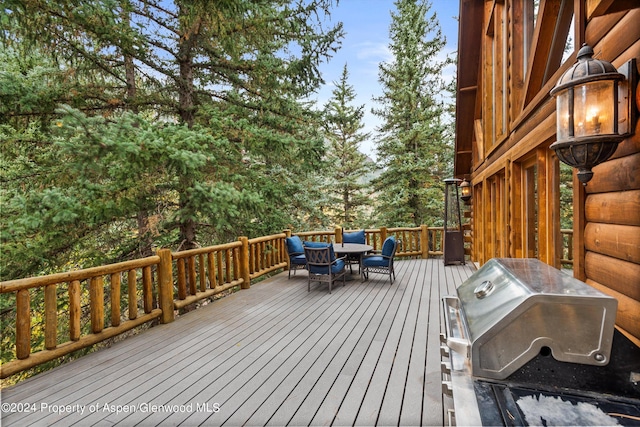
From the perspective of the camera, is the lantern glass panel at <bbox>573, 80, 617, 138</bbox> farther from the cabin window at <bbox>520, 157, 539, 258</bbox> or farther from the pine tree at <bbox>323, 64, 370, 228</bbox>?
the pine tree at <bbox>323, 64, 370, 228</bbox>

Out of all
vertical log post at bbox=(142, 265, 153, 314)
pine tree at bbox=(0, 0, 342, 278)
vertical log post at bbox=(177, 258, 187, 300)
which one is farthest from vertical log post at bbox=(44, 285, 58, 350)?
pine tree at bbox=(0, 0, 342, 278)

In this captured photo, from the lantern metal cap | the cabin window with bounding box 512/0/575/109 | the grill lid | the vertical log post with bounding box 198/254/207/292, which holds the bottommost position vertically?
the vertical log post with bounding box 198/254/207/292

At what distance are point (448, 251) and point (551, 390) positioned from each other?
277 inches

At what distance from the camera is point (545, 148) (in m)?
2.83

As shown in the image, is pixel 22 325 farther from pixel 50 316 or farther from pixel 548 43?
pixel 548 43

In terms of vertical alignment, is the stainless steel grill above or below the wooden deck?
above

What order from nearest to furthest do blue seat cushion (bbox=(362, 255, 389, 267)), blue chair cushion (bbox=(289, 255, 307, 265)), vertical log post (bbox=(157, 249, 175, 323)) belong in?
vertical log post (bbox=(157, 249, 175, 323))
blue seat cushion (bbox=(362, 255, 389, 267))
blue chair cushion (bbox=(289, 255, 307, 265))

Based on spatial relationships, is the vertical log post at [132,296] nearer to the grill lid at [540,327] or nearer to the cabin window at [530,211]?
the grill lid at [540,327]

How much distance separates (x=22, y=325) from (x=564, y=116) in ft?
13.8

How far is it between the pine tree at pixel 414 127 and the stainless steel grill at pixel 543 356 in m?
11.2

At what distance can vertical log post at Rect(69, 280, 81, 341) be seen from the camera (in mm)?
2936

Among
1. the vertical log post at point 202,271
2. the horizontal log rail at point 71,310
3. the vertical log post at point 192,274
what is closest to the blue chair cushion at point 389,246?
the vertical log post at point 202,271

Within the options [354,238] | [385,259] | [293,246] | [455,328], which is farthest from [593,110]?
[354,238]

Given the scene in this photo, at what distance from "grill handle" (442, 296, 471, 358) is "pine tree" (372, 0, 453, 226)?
34.0ft
